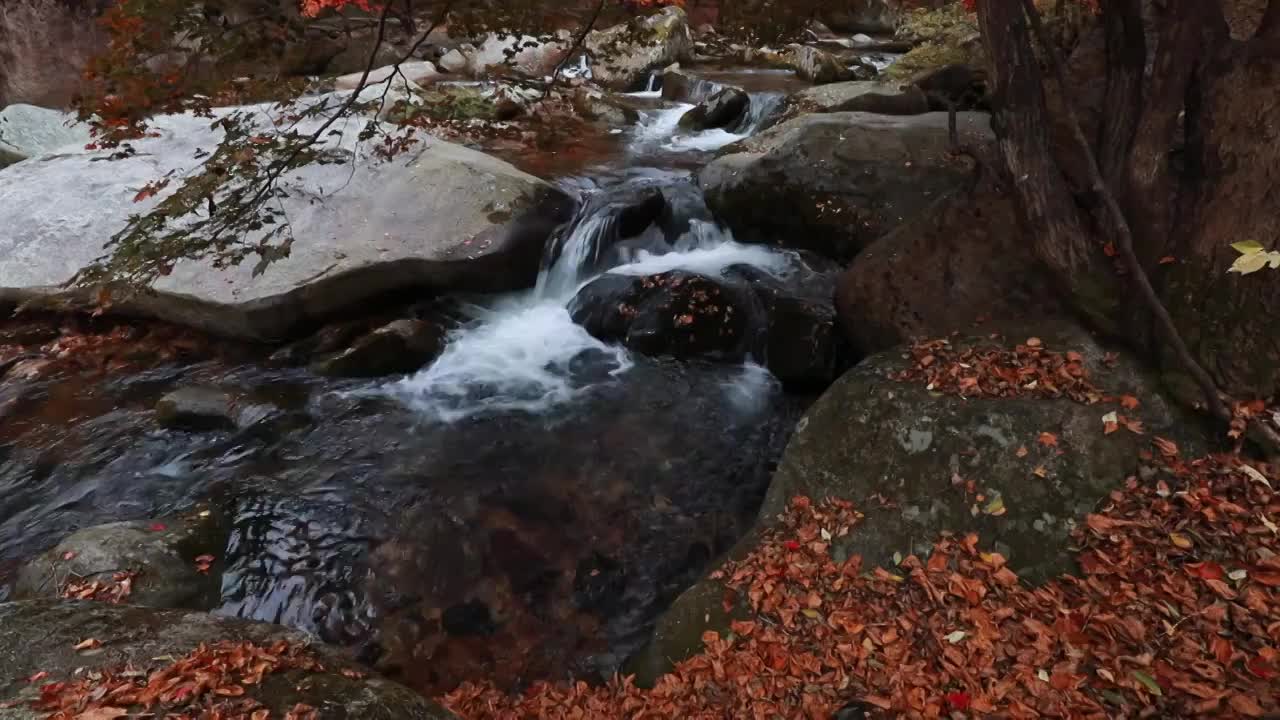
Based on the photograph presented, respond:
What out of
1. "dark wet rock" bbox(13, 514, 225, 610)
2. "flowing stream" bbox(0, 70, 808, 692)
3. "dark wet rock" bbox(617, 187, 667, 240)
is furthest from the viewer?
"dark wet rock" bbox(617, 187, 667, 240)

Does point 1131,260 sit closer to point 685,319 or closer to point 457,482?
point 685,319

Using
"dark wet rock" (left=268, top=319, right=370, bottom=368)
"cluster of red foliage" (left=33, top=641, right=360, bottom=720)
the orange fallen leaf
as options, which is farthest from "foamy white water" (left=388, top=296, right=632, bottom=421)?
"cluster of red foliage" (left=33, top=641, right=360, bottom=720)

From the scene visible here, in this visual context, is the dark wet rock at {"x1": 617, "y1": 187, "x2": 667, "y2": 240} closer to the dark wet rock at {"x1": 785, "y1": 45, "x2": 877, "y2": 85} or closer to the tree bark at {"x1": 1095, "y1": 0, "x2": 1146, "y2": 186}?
the tree bark at {"x1": 1095, "y1": 0, "x2": 1146, "y2": 186}

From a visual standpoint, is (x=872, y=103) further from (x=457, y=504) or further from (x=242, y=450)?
(x=242, y=450)

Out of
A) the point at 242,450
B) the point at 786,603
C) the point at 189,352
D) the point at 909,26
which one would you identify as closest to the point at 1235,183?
the point at 786,603

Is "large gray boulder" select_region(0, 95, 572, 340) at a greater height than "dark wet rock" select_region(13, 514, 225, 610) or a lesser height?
greater

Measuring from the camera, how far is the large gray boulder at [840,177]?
8.26 meters

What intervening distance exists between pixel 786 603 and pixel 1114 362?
2.73 metres

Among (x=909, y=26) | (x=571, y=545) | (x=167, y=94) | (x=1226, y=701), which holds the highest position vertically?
(x=909, y=26)

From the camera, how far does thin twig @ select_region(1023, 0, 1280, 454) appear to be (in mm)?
3883

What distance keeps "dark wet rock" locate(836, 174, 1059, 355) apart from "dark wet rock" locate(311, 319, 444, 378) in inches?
201

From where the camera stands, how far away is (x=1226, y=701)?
108 inches

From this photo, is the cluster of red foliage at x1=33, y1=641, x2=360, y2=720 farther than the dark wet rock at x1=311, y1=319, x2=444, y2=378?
No

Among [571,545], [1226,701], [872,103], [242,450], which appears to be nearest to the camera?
[1226,701]
